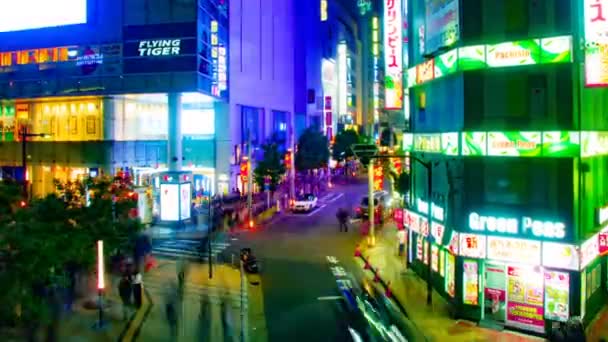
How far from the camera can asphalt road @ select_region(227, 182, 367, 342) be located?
22.1 m

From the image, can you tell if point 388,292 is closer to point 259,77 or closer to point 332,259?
point 332,259

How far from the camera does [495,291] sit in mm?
22734

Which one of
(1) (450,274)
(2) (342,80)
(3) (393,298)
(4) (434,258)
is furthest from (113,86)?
(2) (342,80)

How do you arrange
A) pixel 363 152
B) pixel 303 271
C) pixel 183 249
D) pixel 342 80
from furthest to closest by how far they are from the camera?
1. pixel 342 80
2. pixel 183 249
3. pixel 363 152
4. pixel 303 271

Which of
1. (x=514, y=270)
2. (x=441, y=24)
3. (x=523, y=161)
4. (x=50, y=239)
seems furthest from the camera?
(x=441, y=24)

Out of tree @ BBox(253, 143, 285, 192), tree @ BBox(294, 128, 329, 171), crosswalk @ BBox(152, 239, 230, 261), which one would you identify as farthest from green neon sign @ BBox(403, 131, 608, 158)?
tree @ BBox(294, 128, 329, 171)

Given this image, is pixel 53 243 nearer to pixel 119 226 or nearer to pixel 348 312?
pixel 119 226

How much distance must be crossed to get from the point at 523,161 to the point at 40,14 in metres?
52.8

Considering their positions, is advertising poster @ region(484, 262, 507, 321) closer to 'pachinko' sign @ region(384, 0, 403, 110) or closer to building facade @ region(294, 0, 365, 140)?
'pachinko' sign @ region(384, 0, 403, 110)

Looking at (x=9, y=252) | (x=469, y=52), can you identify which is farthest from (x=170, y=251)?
(x=469, y=52)

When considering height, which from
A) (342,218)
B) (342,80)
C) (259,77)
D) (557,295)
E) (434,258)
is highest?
(342,80)

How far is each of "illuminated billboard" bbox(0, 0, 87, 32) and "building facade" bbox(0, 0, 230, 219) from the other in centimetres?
12

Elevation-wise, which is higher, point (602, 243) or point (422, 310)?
point (602, 243)

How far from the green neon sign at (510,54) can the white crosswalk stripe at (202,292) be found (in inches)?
564
